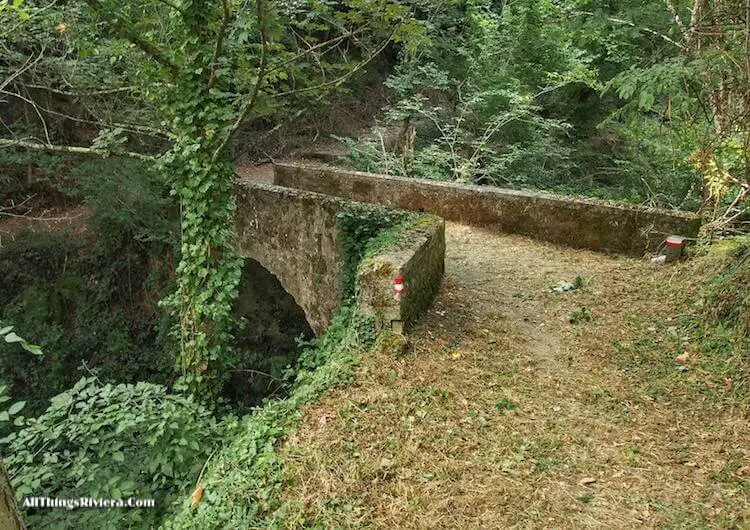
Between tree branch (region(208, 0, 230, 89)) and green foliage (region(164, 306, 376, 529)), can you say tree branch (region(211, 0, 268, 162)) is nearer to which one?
tree branch (region(208, 0, 230, 89))

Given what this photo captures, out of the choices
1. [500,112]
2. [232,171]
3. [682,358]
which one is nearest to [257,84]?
[232,171]

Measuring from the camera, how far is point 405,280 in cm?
491

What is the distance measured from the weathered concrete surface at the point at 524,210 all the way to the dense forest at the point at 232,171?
0.67 metres

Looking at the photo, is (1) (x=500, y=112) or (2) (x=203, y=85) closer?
(2) (x=203, y=85)

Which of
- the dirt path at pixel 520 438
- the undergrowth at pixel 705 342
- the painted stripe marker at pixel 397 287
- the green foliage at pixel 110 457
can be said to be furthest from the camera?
the painted stripe marker at pixel 397 287

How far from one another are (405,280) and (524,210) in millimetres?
3712

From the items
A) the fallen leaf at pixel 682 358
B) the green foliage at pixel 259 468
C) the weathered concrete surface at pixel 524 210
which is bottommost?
the green foliage at pixel 259 468

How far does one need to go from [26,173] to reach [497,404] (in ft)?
41.0

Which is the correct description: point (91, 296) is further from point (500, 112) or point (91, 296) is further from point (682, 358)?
point (682, 358)

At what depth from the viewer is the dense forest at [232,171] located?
4.53 metres

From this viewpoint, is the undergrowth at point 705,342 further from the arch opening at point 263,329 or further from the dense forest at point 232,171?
the arch opening at point 263,329

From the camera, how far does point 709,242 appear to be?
631cm

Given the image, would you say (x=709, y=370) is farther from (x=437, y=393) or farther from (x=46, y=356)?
(x=46, y=356)

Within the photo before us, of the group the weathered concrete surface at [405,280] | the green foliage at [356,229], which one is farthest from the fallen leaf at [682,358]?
the green foliage at [356,229]
